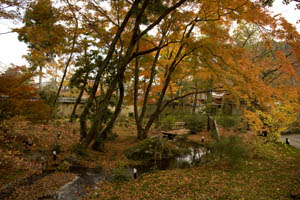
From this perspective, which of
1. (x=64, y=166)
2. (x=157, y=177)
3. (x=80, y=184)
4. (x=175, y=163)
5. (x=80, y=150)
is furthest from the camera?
(x=175, y=163)

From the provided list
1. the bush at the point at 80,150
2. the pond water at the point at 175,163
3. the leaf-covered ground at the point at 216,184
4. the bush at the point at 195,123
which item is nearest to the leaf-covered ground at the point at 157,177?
the leaf-covered ground at the point at 216,184

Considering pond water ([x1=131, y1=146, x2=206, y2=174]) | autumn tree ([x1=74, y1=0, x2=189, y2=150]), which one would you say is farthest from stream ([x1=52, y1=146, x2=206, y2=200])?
autumn tree ([x1=74, y1=0, x2=189, y2=150])

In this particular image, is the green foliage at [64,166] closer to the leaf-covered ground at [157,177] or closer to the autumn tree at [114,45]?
the leaf-covered ground at [157,177]

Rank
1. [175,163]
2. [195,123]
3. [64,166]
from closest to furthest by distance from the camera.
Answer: [64,166], [175,163], [195,123]

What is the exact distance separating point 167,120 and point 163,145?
6240 millimetres

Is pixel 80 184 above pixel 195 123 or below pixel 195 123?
below

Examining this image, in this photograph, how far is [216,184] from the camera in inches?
208

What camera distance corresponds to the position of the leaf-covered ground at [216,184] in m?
4.57

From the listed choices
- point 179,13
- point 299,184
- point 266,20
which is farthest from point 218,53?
point 299,184

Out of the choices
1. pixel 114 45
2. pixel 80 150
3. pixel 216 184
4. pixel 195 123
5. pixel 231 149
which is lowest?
pixel 216 184

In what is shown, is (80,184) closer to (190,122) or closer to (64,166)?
(64,166)

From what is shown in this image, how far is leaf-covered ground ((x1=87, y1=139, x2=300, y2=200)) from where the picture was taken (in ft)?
15.0

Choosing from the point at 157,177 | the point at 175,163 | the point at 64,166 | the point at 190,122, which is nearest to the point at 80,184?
the point at 64,166

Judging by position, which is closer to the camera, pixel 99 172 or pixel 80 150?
pixel 99 172
